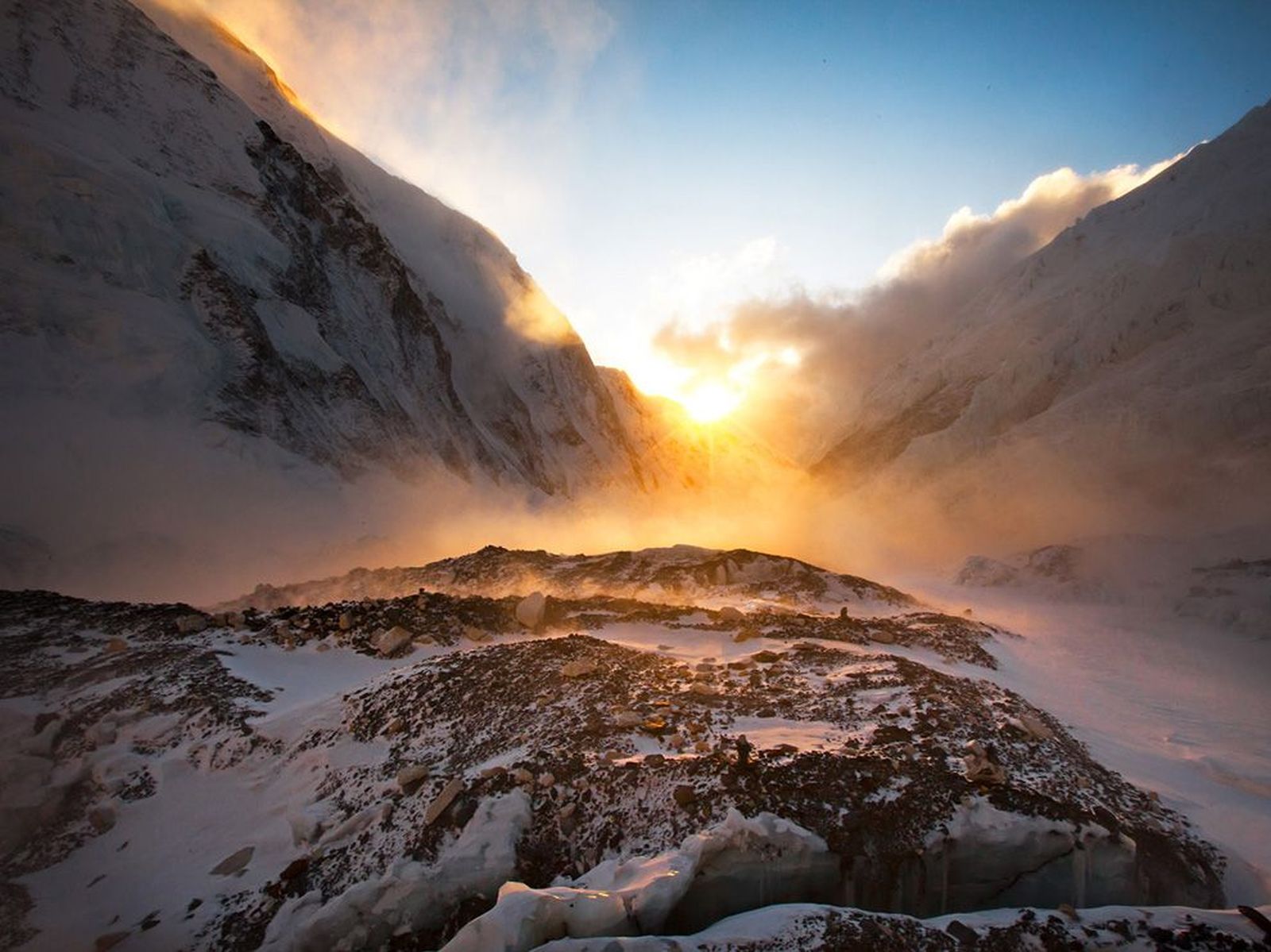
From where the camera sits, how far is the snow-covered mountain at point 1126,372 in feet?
105

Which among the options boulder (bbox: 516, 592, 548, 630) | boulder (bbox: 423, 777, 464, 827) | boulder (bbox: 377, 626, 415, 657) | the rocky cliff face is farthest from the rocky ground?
the rocky cliff face

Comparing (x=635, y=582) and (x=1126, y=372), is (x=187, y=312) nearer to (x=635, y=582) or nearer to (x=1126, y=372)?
(x=635, y=582)

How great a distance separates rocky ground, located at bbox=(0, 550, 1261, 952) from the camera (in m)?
4.06

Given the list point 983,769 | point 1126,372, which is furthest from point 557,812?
point 1126,372

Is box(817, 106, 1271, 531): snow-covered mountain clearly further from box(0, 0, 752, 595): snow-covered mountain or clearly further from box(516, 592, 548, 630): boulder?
box(0, 0, 752, 595): snow-covered mountain

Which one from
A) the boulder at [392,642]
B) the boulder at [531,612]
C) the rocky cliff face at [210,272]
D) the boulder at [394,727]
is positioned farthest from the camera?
the rocky cliff face at [210,272]

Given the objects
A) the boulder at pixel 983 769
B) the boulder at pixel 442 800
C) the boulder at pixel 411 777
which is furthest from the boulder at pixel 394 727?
the boulder at pixel 983 769

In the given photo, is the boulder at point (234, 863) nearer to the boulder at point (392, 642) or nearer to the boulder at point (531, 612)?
the boulder at point (392, 642)

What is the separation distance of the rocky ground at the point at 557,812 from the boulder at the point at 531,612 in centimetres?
260

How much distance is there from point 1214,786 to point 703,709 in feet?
18.8

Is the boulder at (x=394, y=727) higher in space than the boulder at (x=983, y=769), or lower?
higher

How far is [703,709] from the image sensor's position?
6.73 metres

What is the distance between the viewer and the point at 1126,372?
40875 millimetres

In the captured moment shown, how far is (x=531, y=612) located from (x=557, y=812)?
240 inches
